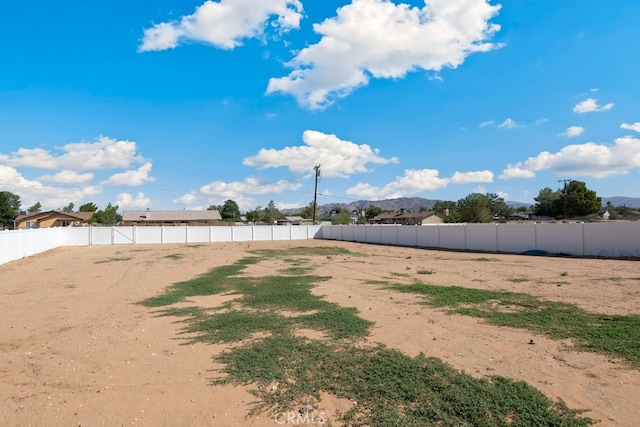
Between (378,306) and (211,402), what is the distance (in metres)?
5.40

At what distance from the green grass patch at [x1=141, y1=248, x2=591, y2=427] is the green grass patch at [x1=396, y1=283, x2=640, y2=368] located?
87.2 inches

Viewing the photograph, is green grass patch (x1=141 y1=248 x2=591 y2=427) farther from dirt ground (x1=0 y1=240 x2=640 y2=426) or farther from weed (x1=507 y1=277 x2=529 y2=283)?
weed (x1=507 y1=277 x2=529 y2=283)

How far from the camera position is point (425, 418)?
3865 millimetres

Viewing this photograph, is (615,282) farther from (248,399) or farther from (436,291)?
(248,399)

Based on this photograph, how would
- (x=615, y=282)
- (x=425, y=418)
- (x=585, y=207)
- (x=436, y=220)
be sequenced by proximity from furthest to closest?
(x=436, y=220) → (x=585, y=207) → (x=615, y=282) → (x=425, y=418)

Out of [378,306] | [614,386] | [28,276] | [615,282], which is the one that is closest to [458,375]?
[614,386]

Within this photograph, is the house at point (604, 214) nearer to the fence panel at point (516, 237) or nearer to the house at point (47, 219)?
the fence panel at point (516, 237)

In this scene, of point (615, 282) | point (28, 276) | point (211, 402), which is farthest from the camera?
point (28, 276)

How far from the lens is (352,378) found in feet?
15.9

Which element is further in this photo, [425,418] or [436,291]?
[436,291]

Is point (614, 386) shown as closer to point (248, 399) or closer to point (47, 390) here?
point (248, 399)

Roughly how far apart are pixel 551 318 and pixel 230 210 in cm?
10938

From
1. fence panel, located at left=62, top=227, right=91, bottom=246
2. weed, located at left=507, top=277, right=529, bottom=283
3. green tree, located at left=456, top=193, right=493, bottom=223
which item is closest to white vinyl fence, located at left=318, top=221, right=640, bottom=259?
weed, located at left=507, top=277, right=529, bottom=283

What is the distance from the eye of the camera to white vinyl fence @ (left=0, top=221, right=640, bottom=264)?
20.7m
